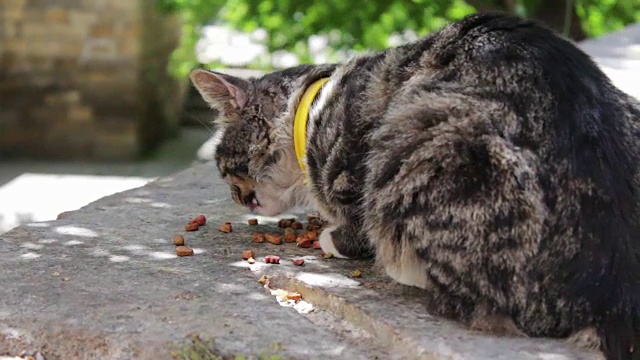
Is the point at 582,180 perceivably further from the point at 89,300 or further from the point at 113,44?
the point at 113,44

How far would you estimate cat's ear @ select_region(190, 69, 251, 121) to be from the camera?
4246mm

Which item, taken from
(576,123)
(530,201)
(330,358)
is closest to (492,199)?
(530,201)

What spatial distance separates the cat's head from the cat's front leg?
0.44 meters

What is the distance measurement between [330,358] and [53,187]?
9510 mm

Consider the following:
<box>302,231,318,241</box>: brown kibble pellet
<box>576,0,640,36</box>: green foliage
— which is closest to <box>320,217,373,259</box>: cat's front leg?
<box>302,231,318,241</box>: brown kibble pellet

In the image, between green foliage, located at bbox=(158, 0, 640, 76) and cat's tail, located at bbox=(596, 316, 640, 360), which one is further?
green foliage, located at bbox=(158, 0, 640, 76)

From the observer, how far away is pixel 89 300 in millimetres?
3326

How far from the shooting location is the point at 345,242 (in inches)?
150

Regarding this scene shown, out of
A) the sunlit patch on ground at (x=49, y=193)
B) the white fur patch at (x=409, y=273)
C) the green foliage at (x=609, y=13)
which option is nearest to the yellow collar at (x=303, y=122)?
the white fur patch at (x=409, y=273)

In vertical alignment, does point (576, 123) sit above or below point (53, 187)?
above

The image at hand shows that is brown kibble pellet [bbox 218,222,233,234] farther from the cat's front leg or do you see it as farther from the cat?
the cat

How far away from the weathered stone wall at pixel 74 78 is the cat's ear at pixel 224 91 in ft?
31.1

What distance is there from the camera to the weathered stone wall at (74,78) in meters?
13.5

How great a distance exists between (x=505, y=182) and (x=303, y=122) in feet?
4.07
